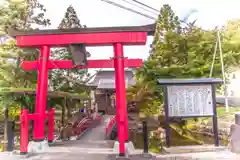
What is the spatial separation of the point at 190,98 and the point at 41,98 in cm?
390

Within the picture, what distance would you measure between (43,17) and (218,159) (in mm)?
8363

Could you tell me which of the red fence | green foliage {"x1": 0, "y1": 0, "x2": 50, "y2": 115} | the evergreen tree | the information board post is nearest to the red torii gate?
the red fence

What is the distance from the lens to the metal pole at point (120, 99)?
399 cm

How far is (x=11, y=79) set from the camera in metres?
6.82

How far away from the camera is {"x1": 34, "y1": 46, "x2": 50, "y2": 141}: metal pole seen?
4363mm

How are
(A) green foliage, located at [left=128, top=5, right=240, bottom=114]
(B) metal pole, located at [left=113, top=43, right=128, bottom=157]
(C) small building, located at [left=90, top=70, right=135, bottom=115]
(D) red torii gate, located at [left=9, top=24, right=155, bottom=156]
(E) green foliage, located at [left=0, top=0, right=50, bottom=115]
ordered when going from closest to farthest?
(B) metal pole, located at [left=113, top=43, right=128, bottom=157], (D) red torii gate, located at [left=9, top=24, right=155, bottom=156], (E) green foliage, located at [left=0, top=0, right=50, bottom=115], (A) green foliage, located at [left=128, top=5, right=240, bottom=114], (C) small building, located at [left=90, top=70, right=135, bottom=115]

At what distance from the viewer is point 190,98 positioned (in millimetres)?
4707

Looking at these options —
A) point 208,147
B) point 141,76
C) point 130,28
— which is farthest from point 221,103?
point 130,28

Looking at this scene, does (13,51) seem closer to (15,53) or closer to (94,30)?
(15,53)

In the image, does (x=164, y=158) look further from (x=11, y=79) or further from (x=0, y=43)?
(x=0, y=43)

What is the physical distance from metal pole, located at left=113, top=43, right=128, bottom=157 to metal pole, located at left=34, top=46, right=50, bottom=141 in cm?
187

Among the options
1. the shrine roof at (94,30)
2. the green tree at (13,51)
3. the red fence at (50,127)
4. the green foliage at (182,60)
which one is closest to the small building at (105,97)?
the red fence at (50,127)

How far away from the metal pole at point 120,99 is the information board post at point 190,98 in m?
1.13

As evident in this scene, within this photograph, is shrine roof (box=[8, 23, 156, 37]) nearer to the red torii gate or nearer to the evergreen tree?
the red torii gate
